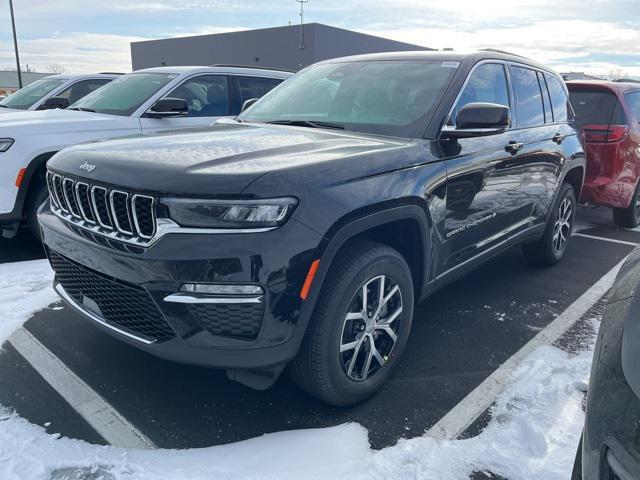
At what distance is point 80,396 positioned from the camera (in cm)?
276

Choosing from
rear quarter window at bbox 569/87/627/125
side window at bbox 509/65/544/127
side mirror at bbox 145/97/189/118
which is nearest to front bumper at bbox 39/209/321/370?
side window at bbox 509/65/544/127

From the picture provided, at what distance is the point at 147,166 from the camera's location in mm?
2297

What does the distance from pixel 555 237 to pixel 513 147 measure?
1670mm

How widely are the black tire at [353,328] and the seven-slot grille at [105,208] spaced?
0.84 metres

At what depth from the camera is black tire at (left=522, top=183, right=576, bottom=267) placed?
4.83 metres

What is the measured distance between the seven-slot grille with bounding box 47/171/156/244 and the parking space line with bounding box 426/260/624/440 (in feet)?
5.45

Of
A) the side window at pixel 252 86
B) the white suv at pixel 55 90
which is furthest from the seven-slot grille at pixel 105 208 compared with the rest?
the white suv at pixel 55 90

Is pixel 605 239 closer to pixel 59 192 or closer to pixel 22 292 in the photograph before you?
pixel 59 192

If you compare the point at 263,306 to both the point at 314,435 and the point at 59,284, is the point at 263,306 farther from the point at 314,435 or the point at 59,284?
the point at 59,284

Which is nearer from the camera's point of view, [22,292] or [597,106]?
[22,292]

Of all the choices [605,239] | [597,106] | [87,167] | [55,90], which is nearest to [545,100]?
[597,106]

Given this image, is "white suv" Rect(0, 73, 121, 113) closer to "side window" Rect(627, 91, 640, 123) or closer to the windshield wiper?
the windshield wiper

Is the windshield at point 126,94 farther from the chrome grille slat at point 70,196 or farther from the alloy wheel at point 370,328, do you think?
the alloy wheel at point 370,328

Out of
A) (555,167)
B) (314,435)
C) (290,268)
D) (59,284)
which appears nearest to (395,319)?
(314,435)
